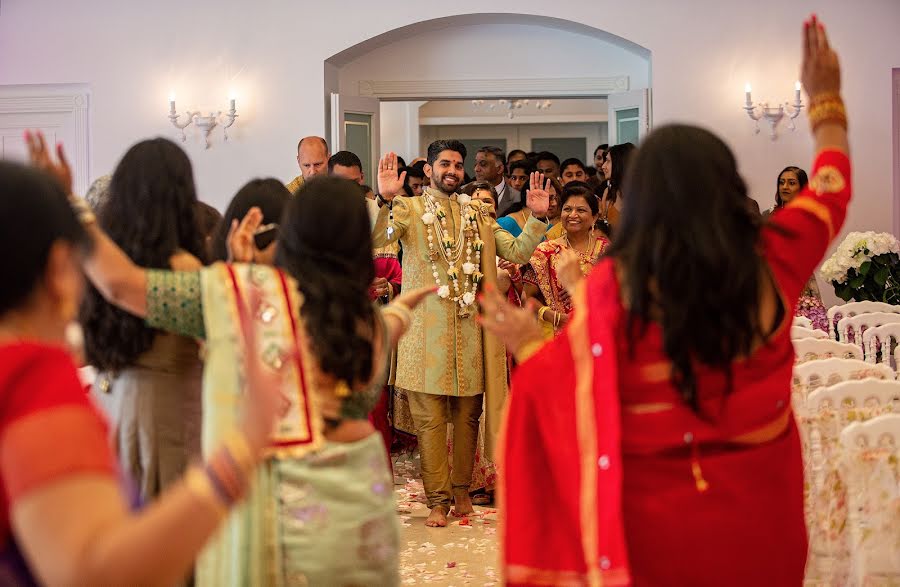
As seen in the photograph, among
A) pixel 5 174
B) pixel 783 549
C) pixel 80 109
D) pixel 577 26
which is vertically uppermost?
pixel 577 26

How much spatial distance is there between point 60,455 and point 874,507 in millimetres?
2793

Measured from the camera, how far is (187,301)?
2.28 meters

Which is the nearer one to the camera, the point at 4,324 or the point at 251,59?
the point at 4,324

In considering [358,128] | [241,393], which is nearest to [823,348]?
[241,393]

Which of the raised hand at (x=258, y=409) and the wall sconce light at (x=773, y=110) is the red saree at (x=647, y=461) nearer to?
the raised hand at (x=258, y=409)

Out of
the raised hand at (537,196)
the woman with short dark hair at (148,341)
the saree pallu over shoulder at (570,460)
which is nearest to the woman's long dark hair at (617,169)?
the raised hand at (537,196)

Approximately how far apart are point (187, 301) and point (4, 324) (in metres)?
1.02

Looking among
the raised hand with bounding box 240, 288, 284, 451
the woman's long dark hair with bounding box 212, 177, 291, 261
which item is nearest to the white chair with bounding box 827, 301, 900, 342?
the woman's long dark hair with bounding box 212, 177, 291, 261

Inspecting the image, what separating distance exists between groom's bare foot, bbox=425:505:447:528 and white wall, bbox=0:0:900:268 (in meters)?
4.62

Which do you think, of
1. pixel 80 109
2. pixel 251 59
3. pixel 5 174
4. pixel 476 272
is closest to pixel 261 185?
pixel 5 174

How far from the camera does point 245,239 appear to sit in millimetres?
2533

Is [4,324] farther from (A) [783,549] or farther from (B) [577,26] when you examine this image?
(B) [577,26]

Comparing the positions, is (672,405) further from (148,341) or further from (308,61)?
(308,61)

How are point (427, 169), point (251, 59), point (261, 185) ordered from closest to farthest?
point (261, 185) → point (427, 169) → point (251, 59)
